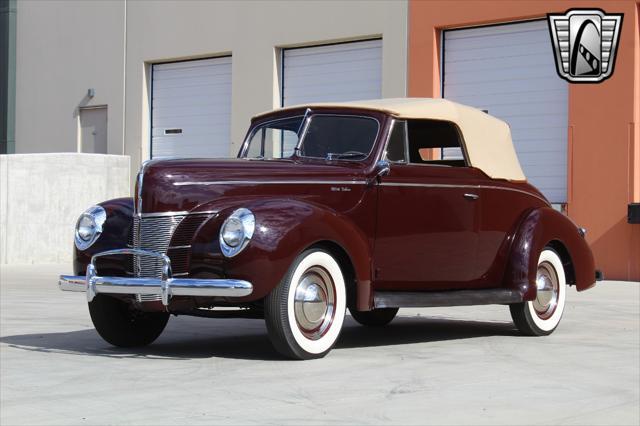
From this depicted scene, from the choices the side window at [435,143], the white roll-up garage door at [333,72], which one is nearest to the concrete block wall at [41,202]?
the white roll-up garage door at [333,72]

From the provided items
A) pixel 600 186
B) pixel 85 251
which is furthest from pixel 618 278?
pixel 85 251

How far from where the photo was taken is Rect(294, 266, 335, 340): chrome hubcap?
24.6ft

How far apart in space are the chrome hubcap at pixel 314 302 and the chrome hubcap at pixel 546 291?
2.46 m

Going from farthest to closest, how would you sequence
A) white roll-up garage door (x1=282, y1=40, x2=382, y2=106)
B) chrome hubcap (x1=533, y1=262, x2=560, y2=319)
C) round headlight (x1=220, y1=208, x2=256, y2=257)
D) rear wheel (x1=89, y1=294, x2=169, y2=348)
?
white roll-up garage door (x1=282, y1=40, x2=382, y2=106) → chrome hubcap (x1=533, y1=262, x2=560, y2=319) → rear wheel (x1=89, y1=294, x2=169, y2=348) → round headlight (x1=220, y1=208, x2=256, y2=257)

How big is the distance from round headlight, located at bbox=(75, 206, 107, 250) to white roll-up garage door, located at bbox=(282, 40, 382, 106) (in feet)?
44.3

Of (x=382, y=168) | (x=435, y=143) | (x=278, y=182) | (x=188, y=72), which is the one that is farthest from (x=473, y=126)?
(x=188, y=72)

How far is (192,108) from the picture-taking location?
24891mm

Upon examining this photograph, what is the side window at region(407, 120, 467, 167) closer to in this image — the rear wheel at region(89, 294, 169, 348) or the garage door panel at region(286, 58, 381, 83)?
the rear wheel at region(89, 294, 169, 348)

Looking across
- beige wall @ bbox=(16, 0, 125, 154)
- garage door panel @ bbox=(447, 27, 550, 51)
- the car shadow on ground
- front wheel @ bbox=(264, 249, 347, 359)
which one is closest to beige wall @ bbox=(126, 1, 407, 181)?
beige wall @ bbox=(16, 0, 125, 154)

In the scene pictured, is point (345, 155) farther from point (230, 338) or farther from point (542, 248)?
point (542, 248)

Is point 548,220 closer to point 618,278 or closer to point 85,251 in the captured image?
point 85,251

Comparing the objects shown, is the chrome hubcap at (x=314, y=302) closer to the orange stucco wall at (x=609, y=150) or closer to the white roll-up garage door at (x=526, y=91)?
the orange stucco wall at (x=609, y=150)

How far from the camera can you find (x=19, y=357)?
7770mm

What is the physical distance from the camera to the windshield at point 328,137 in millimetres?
8641
